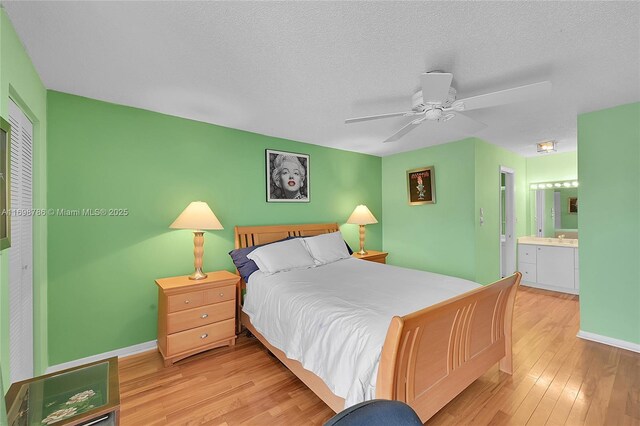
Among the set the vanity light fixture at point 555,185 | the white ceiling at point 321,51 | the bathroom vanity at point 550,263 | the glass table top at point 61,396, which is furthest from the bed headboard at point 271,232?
the vanity light fixture at point 555,185

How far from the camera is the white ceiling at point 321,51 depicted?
1448 mm

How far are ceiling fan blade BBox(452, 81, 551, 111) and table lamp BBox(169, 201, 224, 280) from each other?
2.40m

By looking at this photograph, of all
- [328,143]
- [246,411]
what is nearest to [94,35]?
[246,411]

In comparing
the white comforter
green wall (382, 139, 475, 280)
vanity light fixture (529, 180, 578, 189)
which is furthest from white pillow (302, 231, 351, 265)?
vanity light fixture (529, 180, 578, 189)

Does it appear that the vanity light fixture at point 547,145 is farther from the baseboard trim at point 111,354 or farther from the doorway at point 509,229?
the baseboard trim at point 111,354

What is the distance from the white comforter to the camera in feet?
5.24

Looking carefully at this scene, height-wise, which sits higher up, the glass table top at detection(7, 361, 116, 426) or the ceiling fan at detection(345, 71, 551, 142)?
the ceiling fan at detection(345, 71, 551, 142)

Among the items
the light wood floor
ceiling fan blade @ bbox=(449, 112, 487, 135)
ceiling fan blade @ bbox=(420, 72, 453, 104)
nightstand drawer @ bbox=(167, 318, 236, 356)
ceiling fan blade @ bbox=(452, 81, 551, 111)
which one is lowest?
the light wood floor

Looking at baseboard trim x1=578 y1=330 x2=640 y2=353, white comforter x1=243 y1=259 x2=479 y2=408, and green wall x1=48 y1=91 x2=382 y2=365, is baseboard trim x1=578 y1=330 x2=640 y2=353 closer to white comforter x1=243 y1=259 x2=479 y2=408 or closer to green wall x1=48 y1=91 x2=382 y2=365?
white comforter x1=243 y1=259 x2=479 y2=408

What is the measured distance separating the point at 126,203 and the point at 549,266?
6064 mm

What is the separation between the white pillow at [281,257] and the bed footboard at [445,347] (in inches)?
66.7

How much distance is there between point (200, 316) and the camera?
2605 millimetres

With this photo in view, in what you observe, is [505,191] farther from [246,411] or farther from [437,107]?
[246,411]

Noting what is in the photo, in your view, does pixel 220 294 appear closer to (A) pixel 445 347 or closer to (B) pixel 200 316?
(B) pixel 200 316
